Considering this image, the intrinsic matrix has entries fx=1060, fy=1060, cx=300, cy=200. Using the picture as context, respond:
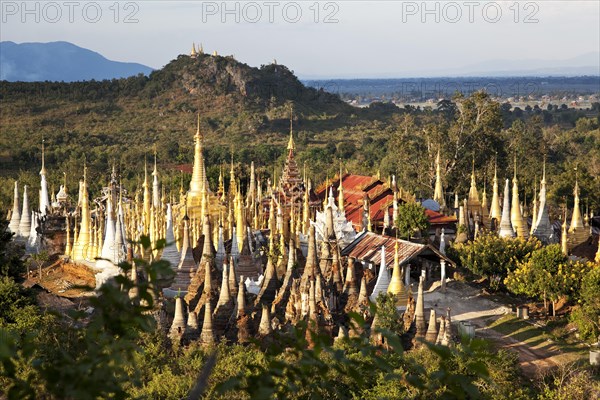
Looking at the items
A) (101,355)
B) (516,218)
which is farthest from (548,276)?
(101,355)

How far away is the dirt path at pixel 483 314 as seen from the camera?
2262 cm

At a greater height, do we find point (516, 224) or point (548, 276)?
point (516, 224)

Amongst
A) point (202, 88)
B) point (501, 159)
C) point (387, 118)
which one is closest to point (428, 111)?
point (387, 118)

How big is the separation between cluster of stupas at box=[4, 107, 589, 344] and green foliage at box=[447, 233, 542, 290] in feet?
2.58

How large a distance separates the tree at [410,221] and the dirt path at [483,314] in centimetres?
312

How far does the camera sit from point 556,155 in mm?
66938

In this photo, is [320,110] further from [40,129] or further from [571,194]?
[571,194]

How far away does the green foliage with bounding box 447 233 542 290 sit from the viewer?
29.6m

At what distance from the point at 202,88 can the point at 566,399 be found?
9511 centimetres

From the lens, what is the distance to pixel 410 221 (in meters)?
33.1

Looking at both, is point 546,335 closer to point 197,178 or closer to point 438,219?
point 438,219

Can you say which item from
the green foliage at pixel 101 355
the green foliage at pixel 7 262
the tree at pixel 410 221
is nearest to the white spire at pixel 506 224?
the tree at pixel 410 221

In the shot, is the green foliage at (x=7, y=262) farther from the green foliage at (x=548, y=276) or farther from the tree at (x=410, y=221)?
the green foliage at (x=548, y=276)

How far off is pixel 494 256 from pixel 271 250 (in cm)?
701
